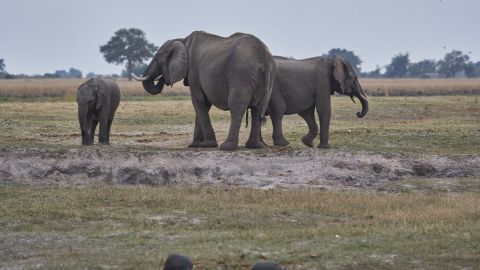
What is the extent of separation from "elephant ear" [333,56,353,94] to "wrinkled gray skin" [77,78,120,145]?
5.69 metres

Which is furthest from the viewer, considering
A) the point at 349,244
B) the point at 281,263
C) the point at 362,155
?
the point at 362,155

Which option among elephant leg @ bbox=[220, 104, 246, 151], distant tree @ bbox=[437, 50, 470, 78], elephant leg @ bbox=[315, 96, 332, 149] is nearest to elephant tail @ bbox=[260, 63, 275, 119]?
elephant leg @ bbox=[220, 104, 246, 151]

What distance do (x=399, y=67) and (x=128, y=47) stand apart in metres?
68.7

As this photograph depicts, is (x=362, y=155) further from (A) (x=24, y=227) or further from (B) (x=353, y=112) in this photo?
(B) (x=353, y=112)

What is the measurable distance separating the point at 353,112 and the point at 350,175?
21584 millimetres

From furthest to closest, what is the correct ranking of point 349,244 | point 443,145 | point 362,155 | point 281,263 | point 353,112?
1. point 353,112
2. point 443,145
3. point 362,155
4. point 349,244
5. point 281,263

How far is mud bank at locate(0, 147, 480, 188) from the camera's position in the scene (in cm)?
2088

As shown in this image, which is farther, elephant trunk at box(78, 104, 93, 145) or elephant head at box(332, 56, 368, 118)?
elephant trunk at box(78, 104, 93, 145)

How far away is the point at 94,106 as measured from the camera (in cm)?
2622

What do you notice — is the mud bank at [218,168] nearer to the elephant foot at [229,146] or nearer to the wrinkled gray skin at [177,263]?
the elephant foot at [229,146]

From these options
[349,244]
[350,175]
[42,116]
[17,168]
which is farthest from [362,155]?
[42,116]

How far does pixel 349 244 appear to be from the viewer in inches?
552

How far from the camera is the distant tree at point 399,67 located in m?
183

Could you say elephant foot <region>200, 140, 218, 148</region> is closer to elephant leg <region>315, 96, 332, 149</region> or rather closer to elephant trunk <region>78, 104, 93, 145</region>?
elephant leg <region>315, 96, 332, 149</region>
